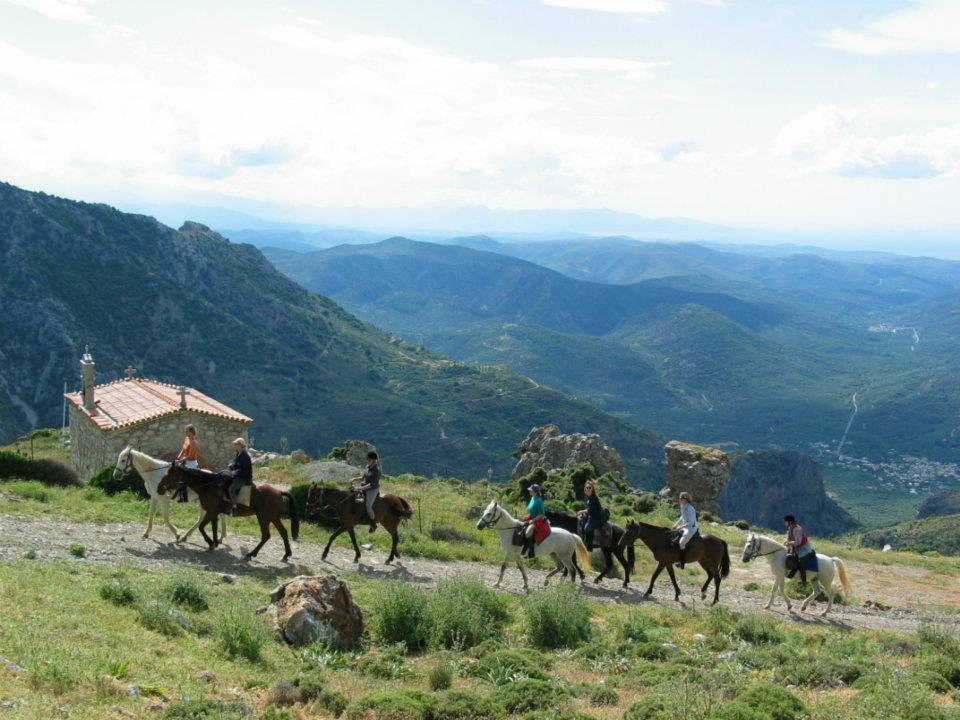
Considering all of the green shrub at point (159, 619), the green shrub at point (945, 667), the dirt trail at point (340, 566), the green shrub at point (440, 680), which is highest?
the green shrub at point (159, 619)

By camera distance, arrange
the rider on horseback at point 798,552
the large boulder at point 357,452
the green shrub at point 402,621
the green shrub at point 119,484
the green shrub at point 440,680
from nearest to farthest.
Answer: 1. the green shrub at point 440,680
2. the green shrub at point 402,621
3. the rider on horseback at point 798,552
4. the green shrub at point 119,484
5. the large boulder at point 357,452

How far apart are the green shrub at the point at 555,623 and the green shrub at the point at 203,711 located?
19.6 feet

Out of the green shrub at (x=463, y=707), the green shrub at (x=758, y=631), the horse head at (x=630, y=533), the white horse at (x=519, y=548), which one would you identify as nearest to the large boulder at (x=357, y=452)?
the white horse at (x=519, y=548)

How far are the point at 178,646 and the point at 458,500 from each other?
20181 mm

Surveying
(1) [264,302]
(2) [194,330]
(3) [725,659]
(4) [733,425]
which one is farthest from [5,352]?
(4) [733,425]

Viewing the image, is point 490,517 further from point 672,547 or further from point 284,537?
point 284,537

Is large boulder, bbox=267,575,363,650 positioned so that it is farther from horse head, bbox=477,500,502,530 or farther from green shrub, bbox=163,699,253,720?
horse head, bbox=477,500,502,530

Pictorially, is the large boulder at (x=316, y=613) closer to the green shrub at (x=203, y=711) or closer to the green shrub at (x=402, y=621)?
the green shrub at (x=402, y=621)

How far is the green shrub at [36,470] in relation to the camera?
21750 mm

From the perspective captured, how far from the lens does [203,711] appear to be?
340 inches

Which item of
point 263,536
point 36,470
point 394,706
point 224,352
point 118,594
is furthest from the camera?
point 224,352

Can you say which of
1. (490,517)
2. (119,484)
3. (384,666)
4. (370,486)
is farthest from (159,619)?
(119,484)

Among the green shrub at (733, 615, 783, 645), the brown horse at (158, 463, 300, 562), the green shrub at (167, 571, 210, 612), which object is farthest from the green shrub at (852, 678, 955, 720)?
the brown horse at (158, 463, 300, 562)

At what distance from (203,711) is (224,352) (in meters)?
82.9
